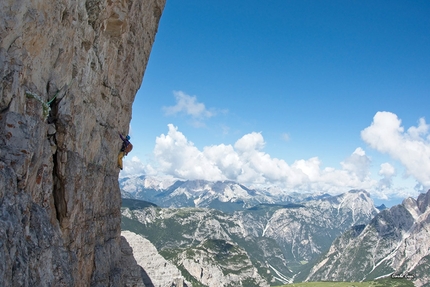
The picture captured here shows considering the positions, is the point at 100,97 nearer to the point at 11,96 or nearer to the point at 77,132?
the point at 77,132

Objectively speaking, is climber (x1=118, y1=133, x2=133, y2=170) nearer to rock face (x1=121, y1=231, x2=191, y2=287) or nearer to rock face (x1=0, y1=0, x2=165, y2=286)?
rock face (x1=0, y1=0, x2=165, y2=286)

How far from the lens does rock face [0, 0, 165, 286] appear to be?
16.8 meters

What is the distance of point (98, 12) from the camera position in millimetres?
27391

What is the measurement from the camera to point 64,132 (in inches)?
945

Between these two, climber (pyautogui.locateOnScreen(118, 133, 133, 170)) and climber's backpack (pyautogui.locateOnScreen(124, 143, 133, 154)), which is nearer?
climber (pyautogui.locateOnScreen(118, 133, 133, 170))

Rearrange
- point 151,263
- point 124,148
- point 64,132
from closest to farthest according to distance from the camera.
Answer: point 64,132
point 124,148
point 151,263

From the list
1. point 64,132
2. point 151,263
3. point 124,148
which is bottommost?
point 151,263

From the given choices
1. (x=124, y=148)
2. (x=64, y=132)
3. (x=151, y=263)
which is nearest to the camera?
(x=64, y=132)

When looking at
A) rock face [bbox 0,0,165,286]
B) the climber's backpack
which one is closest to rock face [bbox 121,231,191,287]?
rock face [bbox 0,0,165,286]

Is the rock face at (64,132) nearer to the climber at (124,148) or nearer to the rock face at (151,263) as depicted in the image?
the climber at (124,148)

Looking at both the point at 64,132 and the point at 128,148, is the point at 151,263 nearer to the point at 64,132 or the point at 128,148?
the point at 128,148

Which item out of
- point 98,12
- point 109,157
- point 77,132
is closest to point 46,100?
point 77,132

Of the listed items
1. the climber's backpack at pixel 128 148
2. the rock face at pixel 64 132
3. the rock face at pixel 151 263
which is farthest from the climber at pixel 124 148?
the rock face at pixel 151 263

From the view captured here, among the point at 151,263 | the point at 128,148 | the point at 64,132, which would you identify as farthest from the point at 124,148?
the point at 151,263
